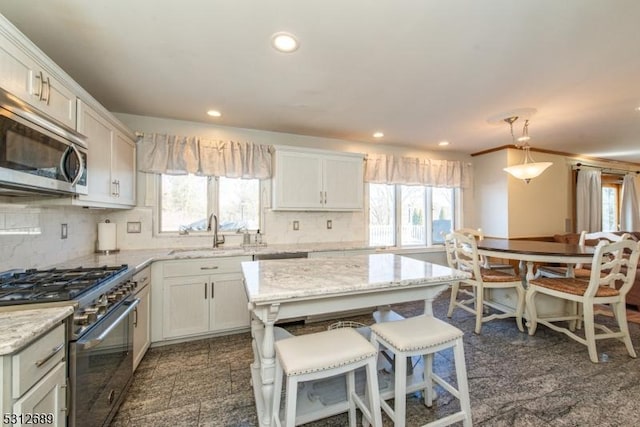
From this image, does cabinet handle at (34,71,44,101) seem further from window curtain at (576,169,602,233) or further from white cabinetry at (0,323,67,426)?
window curtain at (576,169,602,233)

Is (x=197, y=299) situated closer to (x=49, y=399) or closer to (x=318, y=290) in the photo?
(x=49, y=399)

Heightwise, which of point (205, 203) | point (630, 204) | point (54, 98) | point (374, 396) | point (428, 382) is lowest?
point (428, 382)

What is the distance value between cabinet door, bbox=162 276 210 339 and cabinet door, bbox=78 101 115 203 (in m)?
0.97

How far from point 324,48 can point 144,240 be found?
2779 mm

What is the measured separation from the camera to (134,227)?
9.93 feet

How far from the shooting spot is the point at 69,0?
4.74 ft

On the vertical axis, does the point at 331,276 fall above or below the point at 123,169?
below

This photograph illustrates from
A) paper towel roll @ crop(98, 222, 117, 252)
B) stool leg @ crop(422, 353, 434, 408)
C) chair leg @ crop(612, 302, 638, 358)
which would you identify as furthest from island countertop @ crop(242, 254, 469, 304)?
chair leg @ crop(612, 302, 638, 358)

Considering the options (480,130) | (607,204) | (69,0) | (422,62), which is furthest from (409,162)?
(607,204)

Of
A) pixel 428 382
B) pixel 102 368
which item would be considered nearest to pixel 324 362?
pixel 428 382

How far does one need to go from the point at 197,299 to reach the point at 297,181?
68.8 inches

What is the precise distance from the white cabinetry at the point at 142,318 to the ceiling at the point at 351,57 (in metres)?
1.67

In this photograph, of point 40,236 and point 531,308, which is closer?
point 40,236

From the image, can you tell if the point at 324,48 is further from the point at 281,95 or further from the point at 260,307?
the point at 260,307
